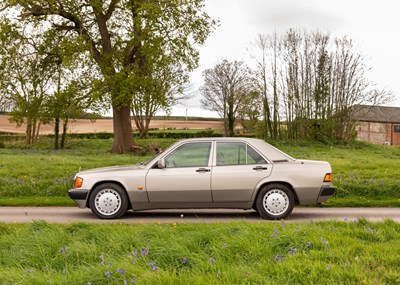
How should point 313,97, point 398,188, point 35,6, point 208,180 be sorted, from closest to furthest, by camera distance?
point 208,180 < point 398,188 < point 35,6 < point 313,97

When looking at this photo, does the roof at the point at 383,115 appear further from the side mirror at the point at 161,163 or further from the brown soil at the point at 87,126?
the side mirror at the point at 161,163

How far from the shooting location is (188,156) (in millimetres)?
10742

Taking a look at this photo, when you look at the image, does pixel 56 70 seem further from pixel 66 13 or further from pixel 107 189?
pixel 107 189

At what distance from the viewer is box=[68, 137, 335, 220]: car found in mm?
10422

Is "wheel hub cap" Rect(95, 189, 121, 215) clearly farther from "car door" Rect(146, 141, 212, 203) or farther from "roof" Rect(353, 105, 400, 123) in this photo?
"roof" Rect(353, 105, 400, 123)

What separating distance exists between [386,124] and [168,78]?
50.0m

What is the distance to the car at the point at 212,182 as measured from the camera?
10422mm

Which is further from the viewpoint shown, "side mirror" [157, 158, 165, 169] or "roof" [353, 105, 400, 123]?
"roof" [353, 105, 400, 123]

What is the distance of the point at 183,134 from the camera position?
49.8 meters

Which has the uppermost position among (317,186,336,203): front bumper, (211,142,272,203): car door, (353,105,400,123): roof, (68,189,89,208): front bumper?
(353,105,400,123): roof

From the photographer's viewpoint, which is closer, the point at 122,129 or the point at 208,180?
the point at 208,180

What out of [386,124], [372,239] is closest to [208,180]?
[372,239]

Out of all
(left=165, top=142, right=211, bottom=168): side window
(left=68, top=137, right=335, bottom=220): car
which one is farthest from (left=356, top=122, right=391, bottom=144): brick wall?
(left=165, top=142, right=211, bottom=168): side window

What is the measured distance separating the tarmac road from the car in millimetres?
288
